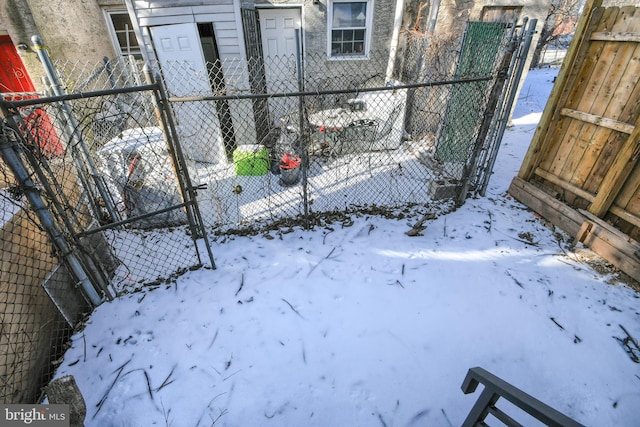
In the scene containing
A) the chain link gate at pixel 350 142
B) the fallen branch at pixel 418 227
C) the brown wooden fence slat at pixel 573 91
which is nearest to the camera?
the brown wooden fence slat at pixel 573 91

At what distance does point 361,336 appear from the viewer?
2.61 metres

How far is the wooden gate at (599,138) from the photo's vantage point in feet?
10.1

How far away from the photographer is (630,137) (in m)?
3.06

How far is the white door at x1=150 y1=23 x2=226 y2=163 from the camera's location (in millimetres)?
5711

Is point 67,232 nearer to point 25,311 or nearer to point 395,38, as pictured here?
point 25,311

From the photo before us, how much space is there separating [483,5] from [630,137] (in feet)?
15.8

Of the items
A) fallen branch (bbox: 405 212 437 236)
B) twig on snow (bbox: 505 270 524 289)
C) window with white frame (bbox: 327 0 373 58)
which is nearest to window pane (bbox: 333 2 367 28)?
window with white frame (bbox: 327 0 373 58)

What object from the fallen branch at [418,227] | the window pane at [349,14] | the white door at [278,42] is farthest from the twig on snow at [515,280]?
the window pane at [349,14]

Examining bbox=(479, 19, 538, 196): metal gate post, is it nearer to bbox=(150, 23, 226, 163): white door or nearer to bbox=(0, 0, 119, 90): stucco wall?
bbox=(150, 23, 226, 163): white door

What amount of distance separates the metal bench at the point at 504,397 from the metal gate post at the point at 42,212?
3081 mm

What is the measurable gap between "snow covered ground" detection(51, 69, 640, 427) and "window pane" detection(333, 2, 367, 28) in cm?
651

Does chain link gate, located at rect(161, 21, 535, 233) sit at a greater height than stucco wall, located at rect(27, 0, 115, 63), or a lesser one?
lesser

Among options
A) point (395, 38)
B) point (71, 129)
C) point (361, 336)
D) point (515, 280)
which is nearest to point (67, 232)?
point (71, 129)

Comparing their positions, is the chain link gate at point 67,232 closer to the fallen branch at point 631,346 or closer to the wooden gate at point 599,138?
the fallen branch at point 631,346
